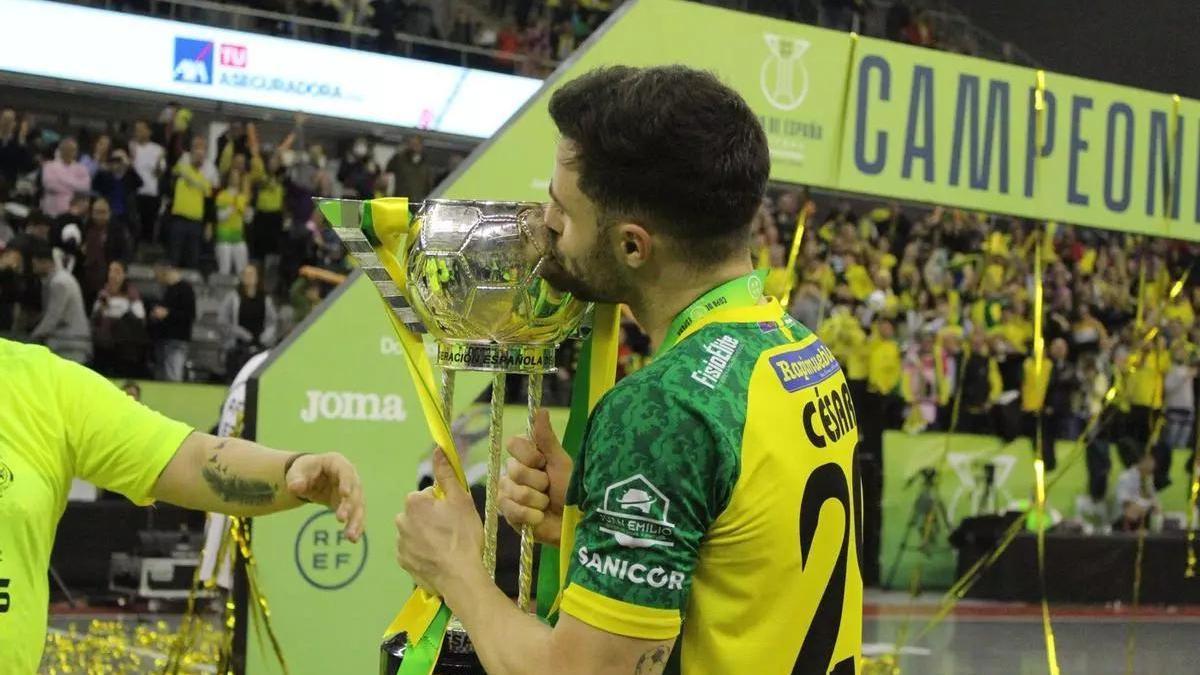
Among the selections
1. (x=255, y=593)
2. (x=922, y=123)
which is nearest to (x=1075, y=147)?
(x=922, y=123)

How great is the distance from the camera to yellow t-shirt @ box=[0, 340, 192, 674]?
1991 mm

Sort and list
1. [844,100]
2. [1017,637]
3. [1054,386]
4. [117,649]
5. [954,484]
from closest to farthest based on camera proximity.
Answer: [844,100] < [117,649] < [1017,637] < [954,484] < [1054,386]

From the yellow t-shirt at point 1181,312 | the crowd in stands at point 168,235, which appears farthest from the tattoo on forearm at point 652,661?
the yellow t-shirt at point 1181,312

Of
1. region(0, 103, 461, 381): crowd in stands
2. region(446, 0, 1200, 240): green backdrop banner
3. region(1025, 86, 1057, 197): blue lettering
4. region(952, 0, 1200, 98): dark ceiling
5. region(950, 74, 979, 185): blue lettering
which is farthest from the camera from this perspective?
region(0, 103, 461, 381): crowd in stands

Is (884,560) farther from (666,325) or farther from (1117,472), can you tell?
(666,325)

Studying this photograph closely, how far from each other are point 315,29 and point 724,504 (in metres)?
10.6

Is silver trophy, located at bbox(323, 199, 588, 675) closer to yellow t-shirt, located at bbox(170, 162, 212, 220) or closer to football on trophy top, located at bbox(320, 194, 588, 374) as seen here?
football on trophy top, located at bbox(320, 194, 588, 374)

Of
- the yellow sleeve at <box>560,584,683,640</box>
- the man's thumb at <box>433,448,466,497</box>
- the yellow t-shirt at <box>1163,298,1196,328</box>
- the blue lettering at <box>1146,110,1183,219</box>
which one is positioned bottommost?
the yellow sleeve at <box>560,584,683,640</box>

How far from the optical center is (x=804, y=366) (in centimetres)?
156

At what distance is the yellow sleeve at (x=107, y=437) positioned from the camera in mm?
2105

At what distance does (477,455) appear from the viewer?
5.95 meters

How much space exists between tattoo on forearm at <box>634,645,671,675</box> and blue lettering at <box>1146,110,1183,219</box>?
4.14 meters

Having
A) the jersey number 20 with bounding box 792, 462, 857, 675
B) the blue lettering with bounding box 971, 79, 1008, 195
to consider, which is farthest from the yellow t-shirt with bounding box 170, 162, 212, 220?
the jersey number 20 with bounding box 792, 462, 857, 675

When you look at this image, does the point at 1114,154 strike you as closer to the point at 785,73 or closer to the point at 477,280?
the point at 785,73
